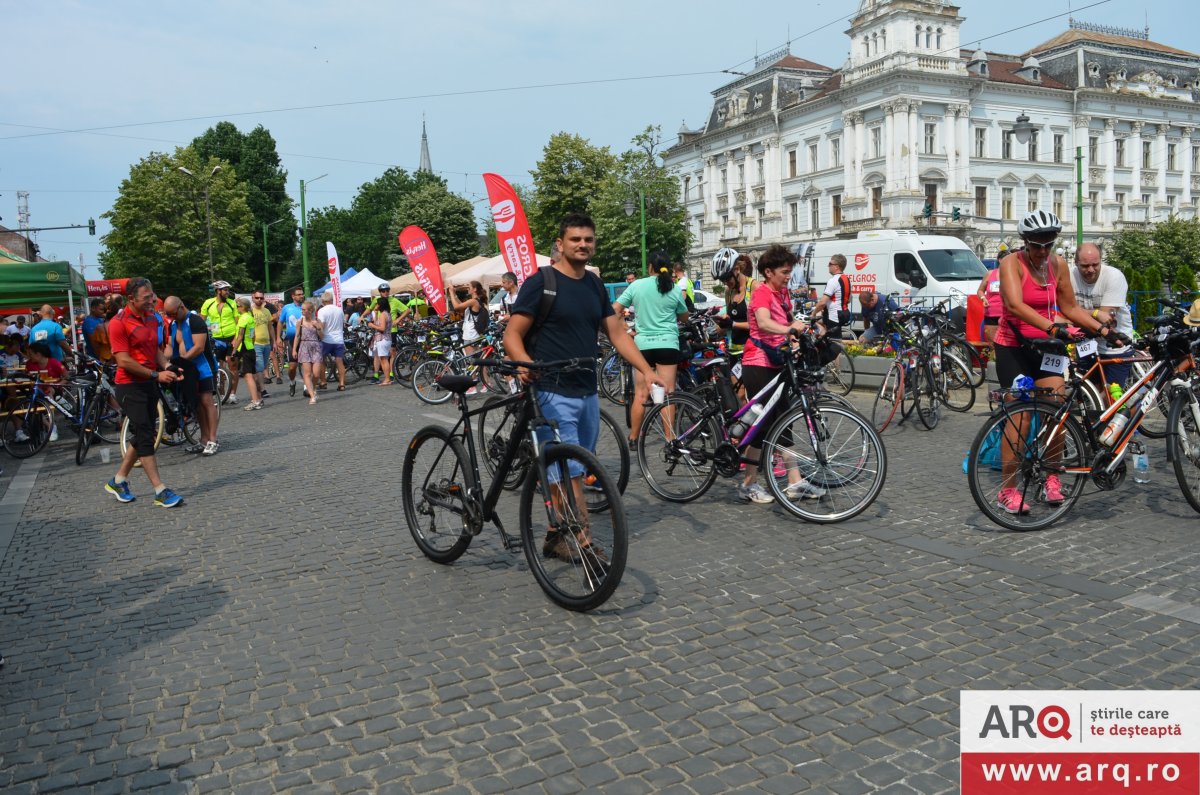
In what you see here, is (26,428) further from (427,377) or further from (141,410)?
(427,377)

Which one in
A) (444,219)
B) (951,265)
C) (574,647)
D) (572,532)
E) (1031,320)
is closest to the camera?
(574,647)

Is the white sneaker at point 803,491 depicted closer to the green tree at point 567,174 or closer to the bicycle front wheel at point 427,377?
the bicycle front wheel at point 427,377

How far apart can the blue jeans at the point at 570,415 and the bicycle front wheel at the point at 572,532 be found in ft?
0.98

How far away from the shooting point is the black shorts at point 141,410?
8023 millimetres

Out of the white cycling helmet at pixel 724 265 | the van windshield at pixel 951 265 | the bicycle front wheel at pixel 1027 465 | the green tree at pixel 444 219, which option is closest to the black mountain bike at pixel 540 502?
the bicycle front wheel at pixel 1027 465

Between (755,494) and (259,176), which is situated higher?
(259,176)

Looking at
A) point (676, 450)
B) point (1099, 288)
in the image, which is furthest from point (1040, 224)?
point (676, 450)

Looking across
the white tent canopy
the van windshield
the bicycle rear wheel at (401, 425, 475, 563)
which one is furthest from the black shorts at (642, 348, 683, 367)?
the white tent canopy

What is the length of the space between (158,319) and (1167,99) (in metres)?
79.4

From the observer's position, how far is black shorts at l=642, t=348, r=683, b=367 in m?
8.80

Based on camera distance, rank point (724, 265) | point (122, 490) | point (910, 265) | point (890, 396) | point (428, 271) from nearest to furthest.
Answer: point (122, 490) → point (724, 265) → point (890, 396) → point (428, 271) → point (910, 265)

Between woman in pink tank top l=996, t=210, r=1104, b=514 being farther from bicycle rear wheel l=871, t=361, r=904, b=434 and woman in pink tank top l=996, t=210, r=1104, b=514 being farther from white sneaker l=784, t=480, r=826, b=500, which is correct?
bicycle rear wheel l=871, t=361, r=904, b=434

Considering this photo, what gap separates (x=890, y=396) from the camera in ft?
34.4

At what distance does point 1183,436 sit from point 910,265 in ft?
66.7
